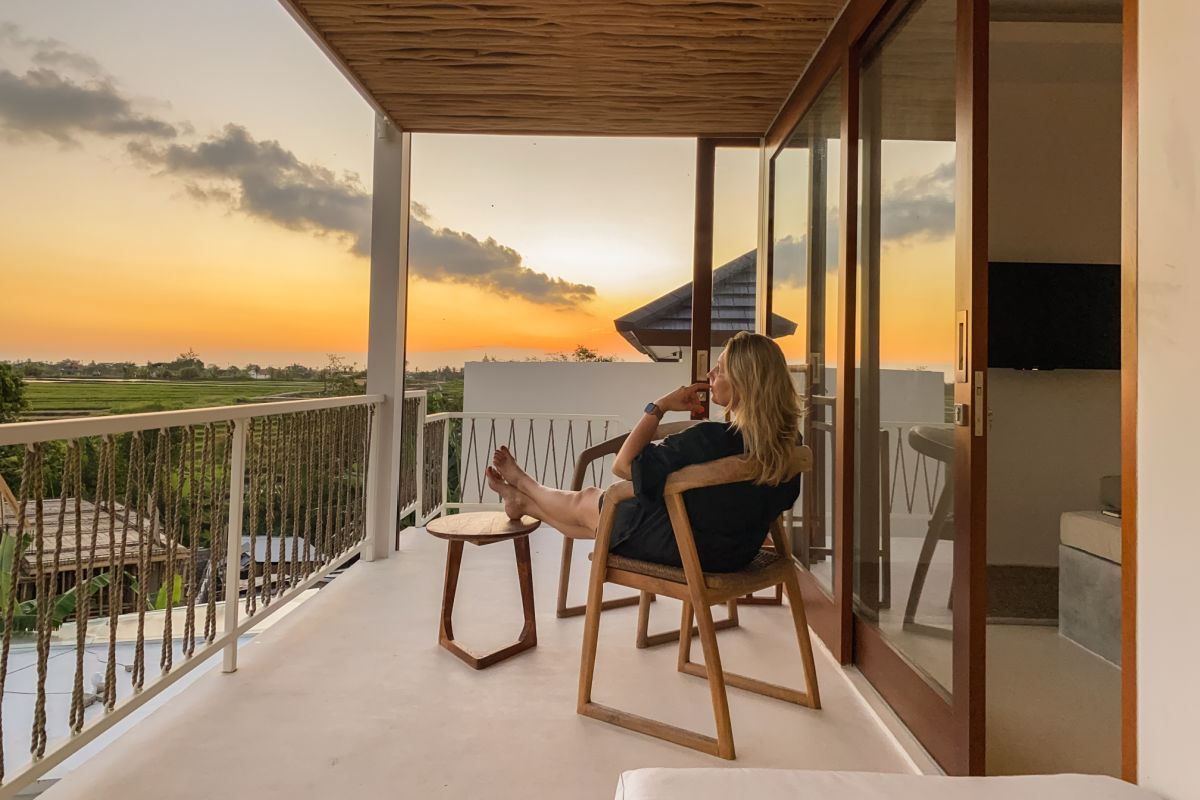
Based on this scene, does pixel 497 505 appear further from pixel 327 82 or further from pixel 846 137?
pixel 327 82

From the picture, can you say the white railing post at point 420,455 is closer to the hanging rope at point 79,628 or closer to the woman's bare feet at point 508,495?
the woman's bare feet at point 508,495

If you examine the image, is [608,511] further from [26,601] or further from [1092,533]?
[26,601]

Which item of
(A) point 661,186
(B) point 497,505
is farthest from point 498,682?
(A) point 661,186

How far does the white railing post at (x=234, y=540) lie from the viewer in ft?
7.69

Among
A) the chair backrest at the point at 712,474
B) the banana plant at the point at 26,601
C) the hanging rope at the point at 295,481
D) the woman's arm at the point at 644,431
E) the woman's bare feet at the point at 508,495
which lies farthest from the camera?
the hanging rope at the point at 295,481

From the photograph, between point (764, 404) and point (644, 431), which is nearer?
point (764, 404)

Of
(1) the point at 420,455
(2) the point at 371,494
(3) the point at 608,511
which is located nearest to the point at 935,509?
(3) the point at 608,511

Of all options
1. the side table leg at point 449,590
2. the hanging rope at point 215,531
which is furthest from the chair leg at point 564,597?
the hanging rope at point 215,531

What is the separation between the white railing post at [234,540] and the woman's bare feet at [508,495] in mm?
953

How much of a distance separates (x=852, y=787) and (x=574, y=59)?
10.3 feet

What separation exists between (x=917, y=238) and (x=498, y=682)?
2039 mm

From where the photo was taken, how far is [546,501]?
2.81 metres

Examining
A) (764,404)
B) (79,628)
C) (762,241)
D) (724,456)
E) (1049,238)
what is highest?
(762,241)

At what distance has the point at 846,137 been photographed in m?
2.52
